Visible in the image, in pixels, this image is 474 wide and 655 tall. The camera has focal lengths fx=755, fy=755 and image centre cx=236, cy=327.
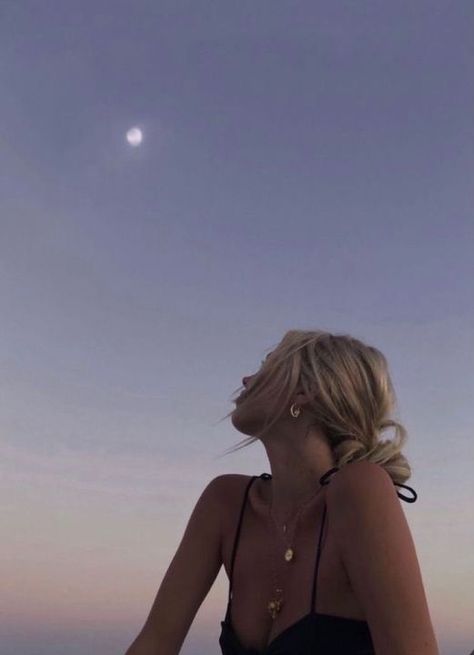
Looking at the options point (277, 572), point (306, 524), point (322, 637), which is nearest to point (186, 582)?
point (277, 572)

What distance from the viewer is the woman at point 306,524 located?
288 cm

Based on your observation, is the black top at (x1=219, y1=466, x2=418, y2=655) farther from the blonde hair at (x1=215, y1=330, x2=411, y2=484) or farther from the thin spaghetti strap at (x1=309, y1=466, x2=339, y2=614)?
the blonde hair at (x1=215, y1=330, x2=411, y2=484)

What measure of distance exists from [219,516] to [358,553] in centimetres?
110

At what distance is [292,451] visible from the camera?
139 inches

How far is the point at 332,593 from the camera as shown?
2.99 meters

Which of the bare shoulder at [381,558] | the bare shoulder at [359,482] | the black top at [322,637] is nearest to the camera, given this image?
the bare shoulder at [381,558]

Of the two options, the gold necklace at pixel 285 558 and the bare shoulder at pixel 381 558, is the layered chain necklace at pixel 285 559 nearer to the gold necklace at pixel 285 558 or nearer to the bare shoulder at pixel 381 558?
the gold necklace at pixel 285 558

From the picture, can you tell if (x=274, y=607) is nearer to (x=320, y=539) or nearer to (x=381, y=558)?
(x=320, y=539)

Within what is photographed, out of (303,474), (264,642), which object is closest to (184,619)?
(264,642)

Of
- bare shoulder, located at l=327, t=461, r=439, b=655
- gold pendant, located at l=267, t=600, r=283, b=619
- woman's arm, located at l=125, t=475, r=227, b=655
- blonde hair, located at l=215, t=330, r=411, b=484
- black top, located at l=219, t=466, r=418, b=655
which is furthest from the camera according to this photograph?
woman's arm, located at l=125, t=475, r=227, b=655

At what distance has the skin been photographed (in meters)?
3.51

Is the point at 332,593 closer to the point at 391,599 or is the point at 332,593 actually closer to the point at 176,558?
the point at 391,599

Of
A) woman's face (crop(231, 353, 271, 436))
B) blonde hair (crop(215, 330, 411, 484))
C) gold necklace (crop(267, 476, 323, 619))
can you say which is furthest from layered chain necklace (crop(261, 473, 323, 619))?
woman's face (crop(231, 353, 271, 436))

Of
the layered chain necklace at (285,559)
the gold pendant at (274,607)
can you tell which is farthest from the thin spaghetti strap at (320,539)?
the gold pendant at (274,607)
